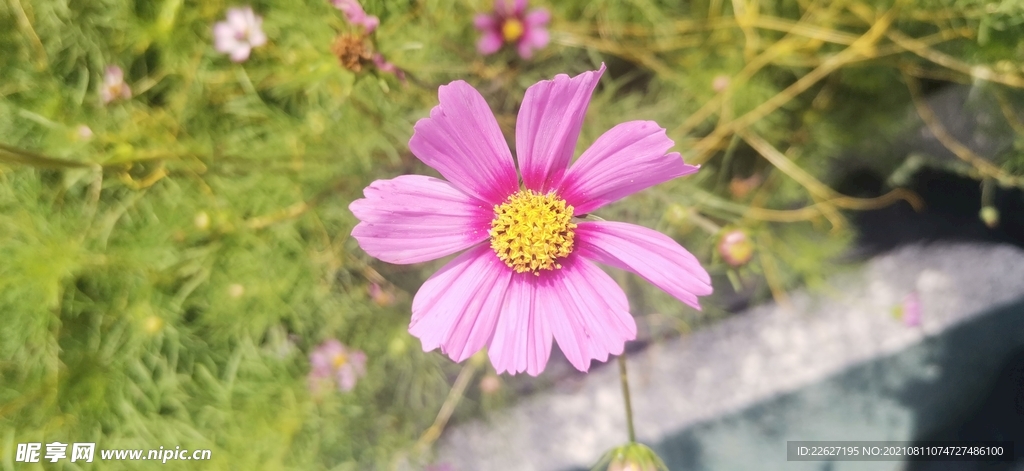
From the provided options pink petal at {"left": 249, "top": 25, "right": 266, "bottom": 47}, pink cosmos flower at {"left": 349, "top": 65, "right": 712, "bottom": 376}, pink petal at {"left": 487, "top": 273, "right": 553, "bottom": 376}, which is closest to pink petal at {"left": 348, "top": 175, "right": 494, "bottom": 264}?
pink cosmos flower at {"left": 349, "top": 65, "right": 712, "bottom": 376}

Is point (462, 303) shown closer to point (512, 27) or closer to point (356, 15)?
point (356, 15)

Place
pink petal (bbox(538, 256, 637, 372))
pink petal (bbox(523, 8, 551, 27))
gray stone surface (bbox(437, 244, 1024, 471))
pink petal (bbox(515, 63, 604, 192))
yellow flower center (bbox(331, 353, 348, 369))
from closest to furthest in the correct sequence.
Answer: pink petal (bbox(515, 63, 604, 192)), pink petal (bbox(538, 256, 637, 372)), pink petal (bbox(523, 8, 551, 27)), yellow flower center (bbox(331, 353, 348, 369)), gray stone surface (bbox(437, 244, 1024, 471))

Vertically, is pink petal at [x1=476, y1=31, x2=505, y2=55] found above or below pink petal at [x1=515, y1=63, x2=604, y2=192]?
above

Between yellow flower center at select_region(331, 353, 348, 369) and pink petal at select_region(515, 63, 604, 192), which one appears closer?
pink petal at select_region(515, 63, 604, 192)

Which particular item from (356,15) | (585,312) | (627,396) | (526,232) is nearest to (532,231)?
(526,232)

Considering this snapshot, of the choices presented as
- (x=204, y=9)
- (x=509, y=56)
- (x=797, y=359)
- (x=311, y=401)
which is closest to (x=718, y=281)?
(x=797, y=359)

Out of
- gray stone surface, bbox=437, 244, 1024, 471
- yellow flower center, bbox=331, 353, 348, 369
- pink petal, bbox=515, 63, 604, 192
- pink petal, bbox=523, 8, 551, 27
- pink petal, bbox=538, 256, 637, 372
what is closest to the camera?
pink petal, bbox=515, 63, 604, 192

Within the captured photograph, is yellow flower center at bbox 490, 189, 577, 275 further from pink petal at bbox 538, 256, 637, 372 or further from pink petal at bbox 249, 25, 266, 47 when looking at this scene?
pink petal at bbox 249, 25, 266, 47
